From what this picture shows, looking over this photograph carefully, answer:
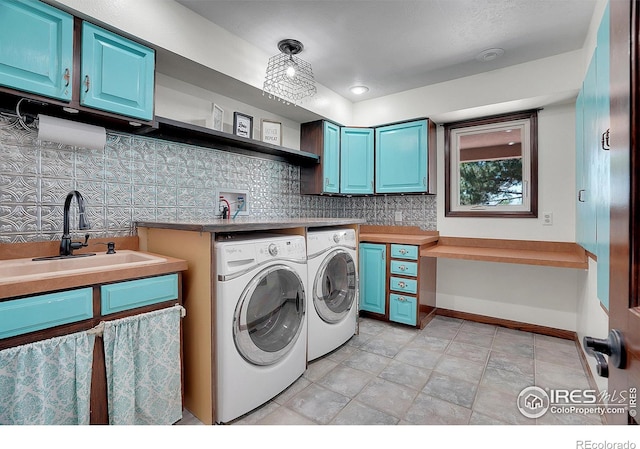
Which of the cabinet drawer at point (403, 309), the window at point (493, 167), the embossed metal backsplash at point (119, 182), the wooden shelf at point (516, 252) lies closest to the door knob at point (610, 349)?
the wooden shelf at point (516, 252)

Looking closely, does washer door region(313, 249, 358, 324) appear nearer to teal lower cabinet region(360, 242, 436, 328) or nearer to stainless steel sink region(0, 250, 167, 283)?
teal lower cabinet region(360, 242, 436, 328)

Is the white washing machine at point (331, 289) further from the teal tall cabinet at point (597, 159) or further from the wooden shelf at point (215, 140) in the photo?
the teal tall cabinet at point (597, 159)

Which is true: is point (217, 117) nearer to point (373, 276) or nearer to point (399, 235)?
point (373, 276)

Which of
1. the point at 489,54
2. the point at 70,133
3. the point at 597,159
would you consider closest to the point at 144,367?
the point at 70,133

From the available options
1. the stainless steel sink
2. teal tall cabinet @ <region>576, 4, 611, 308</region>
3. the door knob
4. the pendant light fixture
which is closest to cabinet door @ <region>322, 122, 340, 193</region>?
the pendant light fixture

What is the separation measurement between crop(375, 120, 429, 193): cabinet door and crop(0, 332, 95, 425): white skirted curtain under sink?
2.86 meters

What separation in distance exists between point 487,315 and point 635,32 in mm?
3057

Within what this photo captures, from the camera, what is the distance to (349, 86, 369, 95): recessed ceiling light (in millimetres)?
3148

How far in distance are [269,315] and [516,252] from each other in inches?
90.6

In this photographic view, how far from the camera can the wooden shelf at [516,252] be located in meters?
2.30

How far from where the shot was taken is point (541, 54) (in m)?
2.45

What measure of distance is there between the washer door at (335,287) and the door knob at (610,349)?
1640 millimetres

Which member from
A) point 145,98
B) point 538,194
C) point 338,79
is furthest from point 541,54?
point 145,98

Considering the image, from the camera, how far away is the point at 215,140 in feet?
7.70
